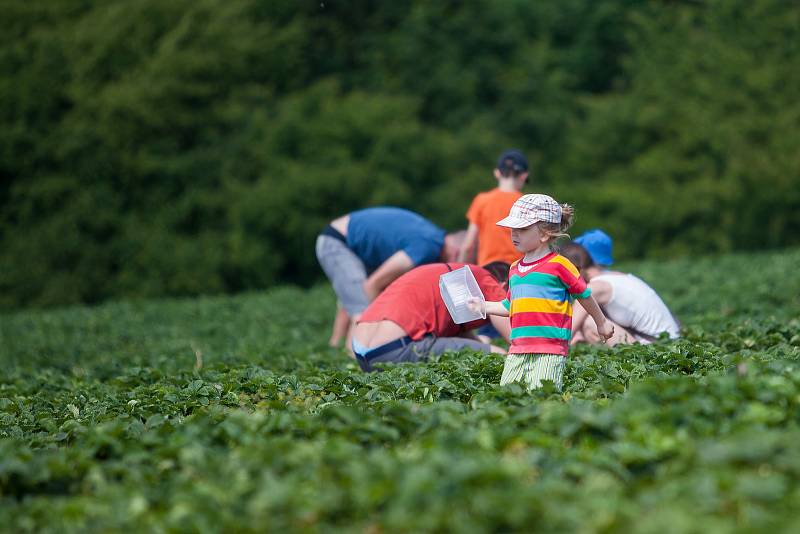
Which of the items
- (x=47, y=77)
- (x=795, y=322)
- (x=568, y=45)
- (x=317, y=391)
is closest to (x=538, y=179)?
(x=568, y=45)

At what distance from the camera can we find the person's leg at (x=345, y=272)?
9273 mm

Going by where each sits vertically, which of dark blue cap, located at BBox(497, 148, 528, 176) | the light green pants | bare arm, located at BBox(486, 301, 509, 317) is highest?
dark blue cap, located at BBox(497, 148, 528, 176)

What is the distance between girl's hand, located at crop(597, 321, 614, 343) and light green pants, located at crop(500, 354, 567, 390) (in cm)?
27

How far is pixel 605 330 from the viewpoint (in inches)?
222

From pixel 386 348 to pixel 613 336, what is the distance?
162 cm

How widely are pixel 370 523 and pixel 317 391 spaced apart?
2694 mm

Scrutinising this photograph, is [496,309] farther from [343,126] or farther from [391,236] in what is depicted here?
[343,126]

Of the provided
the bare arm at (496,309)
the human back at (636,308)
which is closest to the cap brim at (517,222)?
the bare arm at (496,309)

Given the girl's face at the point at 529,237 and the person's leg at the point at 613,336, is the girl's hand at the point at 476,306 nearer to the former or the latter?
the girl's face at the point at 529,237

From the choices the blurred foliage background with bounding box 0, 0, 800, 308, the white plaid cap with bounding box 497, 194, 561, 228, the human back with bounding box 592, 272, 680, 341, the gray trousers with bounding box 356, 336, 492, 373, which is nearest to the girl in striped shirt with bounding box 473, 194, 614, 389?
the white plaid cap with bounding box 497, 194, 561, 228

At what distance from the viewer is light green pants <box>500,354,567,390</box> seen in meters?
5.44

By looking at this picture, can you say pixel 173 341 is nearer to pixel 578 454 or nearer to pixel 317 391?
pixel 317 391

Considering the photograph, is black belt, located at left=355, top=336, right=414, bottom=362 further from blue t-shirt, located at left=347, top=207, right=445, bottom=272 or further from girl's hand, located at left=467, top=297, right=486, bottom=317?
blue t-shirt, located at left=347, top=207, right=445, bottom=272

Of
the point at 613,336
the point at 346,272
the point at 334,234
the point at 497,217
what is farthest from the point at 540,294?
the point at 334,234
